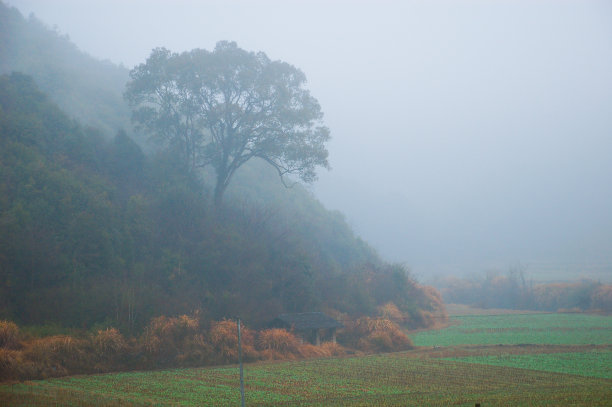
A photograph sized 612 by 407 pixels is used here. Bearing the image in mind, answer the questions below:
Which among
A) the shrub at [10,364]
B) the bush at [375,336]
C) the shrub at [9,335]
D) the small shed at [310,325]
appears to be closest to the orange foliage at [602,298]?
the bush at [375,336]

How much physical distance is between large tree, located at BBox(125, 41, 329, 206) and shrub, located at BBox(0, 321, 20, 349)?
2157cm

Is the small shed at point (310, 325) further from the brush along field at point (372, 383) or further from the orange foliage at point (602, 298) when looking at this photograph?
the orange foliage at point (602, 298)

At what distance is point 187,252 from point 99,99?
26.3 metres

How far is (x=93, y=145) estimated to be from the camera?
4391 cm

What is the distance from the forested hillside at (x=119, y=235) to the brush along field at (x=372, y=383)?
787 centimetres

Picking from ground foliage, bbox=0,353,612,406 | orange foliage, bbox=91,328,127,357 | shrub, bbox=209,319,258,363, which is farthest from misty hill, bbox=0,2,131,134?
ground foliage, bbox=0,353,612,406

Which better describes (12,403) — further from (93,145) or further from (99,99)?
(99,99)

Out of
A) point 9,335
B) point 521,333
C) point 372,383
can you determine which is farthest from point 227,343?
point 521,333

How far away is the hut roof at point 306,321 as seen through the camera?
3762cm

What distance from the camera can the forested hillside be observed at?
32.3 m

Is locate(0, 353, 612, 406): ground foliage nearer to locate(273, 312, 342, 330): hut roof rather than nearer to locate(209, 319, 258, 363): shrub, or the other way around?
locate(209, 319, 258, 363): shrub

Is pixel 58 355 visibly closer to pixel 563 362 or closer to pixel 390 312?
pixel 563 362

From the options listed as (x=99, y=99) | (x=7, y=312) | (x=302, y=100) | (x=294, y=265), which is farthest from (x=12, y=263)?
(x=99, y=99)

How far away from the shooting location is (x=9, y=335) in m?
26.2
